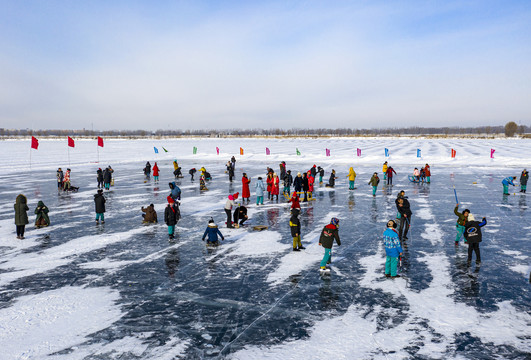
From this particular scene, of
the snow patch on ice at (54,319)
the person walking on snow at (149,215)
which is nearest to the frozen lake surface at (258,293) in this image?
the snow patch on ice at (54,319)

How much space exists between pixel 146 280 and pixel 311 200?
12.0 meters

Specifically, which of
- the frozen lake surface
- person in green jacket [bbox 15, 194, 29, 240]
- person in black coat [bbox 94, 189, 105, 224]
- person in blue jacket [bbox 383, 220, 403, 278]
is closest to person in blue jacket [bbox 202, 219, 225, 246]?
the frozen lake surface

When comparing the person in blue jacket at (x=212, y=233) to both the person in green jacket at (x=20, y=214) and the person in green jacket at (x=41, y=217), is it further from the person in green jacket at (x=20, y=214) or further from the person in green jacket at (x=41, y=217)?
the person in green jacket at (x=41, y=217)

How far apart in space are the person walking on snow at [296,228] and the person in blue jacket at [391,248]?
2.75 m

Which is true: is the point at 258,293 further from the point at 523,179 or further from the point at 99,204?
the point at 523,179

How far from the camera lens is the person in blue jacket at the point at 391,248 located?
8508mm

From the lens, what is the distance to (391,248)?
8.60 m

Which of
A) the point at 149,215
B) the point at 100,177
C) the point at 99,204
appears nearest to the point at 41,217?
the point at 99,204

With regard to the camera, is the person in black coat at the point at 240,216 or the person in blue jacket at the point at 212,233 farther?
the person in black coat at the point at 240,216

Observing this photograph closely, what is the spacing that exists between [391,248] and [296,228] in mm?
3004

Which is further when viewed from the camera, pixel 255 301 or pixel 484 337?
pixel 255 301

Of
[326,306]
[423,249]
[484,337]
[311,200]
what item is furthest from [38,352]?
[311,200]

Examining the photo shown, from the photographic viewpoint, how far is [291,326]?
6.66 m

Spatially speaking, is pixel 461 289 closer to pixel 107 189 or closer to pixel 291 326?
pixel 291 326
